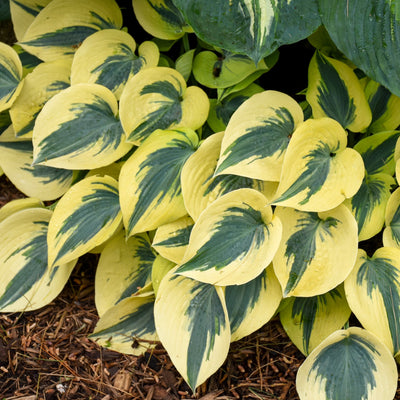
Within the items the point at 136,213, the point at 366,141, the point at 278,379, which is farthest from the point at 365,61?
the point at 278,379

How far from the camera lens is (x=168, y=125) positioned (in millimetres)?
1428

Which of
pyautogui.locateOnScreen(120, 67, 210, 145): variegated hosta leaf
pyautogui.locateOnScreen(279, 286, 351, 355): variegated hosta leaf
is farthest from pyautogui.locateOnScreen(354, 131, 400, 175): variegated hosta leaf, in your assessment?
pyautogui.locateOnScreen(120, 67, 210, 145): variegated hosta leaf

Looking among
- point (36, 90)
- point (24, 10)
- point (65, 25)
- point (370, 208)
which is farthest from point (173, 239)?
point (24, 10)

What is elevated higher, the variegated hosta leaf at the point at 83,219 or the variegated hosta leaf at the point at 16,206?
the variegated hosta leaf at the point at 83,219

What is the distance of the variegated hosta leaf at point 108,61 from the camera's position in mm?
1506

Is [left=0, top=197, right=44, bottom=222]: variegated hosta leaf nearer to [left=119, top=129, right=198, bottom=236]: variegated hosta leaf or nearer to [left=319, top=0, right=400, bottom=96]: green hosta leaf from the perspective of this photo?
[left=119, top=129, right=198, bottom=236]: variegated hosta leaf

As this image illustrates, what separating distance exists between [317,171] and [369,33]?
32 cm

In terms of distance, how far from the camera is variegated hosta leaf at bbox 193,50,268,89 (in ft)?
4.82

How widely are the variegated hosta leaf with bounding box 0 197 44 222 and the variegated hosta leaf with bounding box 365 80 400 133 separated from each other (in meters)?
1.00

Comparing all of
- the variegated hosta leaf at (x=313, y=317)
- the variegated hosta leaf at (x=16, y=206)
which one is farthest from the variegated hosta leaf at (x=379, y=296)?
the variegated hosta leaf at (x=16, y=206)

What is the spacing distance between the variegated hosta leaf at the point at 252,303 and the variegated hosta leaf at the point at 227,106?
0.45m

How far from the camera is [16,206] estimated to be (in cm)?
157

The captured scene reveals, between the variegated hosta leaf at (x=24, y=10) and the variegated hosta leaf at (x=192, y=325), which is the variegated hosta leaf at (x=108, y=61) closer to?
the variegated hosta leaf at (x=24, y=10)

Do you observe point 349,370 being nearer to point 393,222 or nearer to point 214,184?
point 393,222
